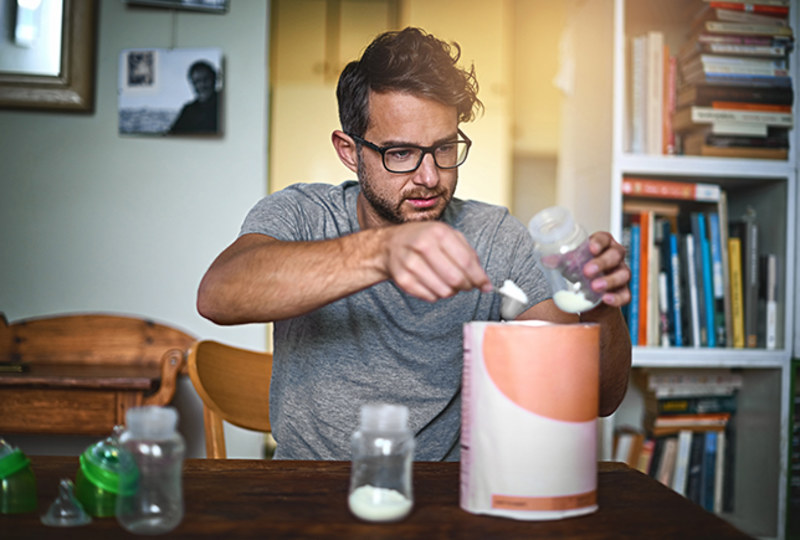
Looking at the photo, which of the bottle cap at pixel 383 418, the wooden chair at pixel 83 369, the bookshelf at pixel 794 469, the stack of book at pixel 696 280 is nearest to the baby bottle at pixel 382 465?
the bottle cap at pixel 383 418

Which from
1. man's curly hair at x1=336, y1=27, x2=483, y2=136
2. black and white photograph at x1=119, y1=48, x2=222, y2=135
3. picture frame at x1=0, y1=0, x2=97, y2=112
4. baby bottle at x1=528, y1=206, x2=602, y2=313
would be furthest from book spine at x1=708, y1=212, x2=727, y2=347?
picture frame at x1=0, y1=0, x2=97, y2=112

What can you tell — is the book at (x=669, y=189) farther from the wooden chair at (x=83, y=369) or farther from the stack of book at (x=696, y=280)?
the wooden chair at (x=83, y=369)

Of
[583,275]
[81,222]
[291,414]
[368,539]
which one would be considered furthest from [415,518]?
[81,222]

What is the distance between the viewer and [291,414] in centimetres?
120

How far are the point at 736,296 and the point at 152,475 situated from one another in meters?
1.76

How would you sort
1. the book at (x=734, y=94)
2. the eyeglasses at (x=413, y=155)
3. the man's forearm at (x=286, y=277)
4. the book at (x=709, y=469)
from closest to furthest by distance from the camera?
the man's forearm at (x=286, y=277) → the eyeglasses at (x=413, y=155) → the book at (x=734, y=94) → the book at (x=709, y=469)

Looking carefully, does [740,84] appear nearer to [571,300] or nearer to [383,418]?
[571,300]

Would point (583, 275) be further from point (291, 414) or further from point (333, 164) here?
point (333, 164)

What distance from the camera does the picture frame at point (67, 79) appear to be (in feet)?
6.67

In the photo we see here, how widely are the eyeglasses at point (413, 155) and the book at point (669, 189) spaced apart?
2.71 ft

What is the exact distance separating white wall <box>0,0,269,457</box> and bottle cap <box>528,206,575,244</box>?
1502mm

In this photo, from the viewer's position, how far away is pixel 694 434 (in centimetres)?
198

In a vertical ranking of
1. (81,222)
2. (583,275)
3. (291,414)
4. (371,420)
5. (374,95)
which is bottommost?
(291,414)

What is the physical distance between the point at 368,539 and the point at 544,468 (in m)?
0.17
